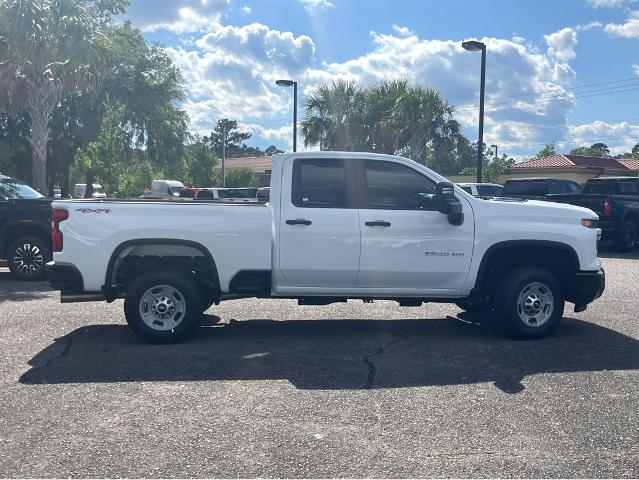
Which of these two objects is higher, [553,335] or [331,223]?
[331,223]

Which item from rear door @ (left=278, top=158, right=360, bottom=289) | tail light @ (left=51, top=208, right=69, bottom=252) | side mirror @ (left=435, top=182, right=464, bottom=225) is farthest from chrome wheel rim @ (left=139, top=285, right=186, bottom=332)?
side mirror @ (left=435, top=182, right=464, bottom=225)

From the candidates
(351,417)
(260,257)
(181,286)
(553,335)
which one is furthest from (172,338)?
(553,335)

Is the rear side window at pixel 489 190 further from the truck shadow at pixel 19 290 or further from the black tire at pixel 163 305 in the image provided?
the black tire at pixel 163 305

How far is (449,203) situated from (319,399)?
9.11ft

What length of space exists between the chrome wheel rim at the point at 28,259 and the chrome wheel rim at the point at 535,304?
8175 millimetres

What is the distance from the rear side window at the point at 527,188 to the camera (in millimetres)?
19781

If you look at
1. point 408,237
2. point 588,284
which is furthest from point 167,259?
point 588,284

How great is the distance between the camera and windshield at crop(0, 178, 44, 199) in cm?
1255

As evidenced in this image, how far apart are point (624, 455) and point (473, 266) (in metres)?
3.29

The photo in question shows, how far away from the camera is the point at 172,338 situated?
7301 mm

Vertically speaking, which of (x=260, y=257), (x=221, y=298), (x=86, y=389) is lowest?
(x=86, y=389)

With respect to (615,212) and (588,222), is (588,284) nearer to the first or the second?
(588,222)

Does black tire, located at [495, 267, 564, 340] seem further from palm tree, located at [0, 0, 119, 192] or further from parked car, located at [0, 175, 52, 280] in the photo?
palm tree, located at [0, 0, 119, 192]

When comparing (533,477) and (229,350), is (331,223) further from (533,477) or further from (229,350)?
(533,477)
